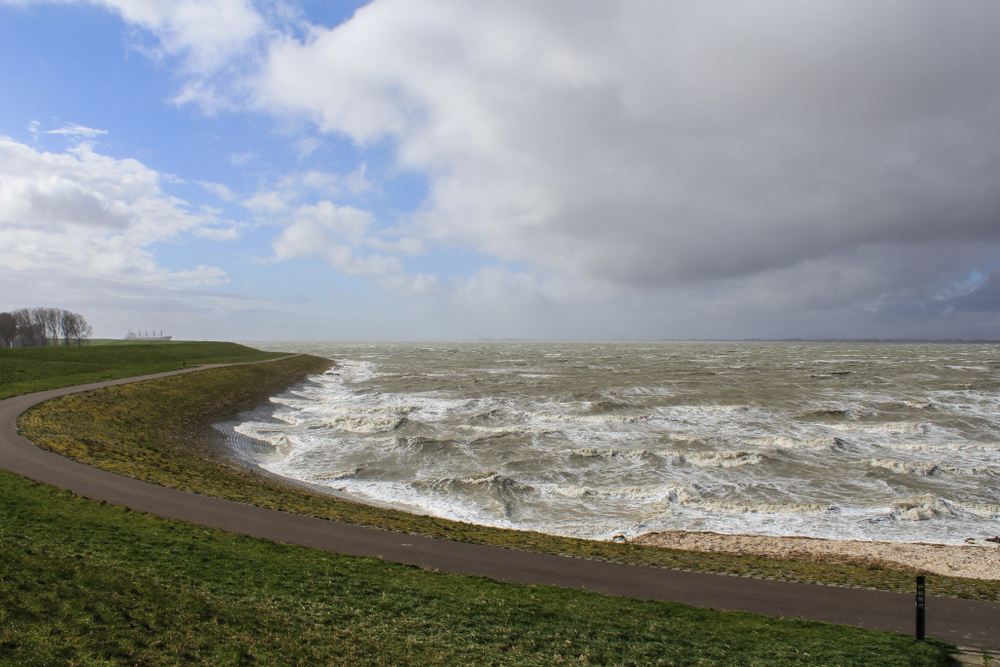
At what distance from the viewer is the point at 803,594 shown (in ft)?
40.3

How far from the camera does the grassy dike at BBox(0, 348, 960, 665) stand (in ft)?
24.6

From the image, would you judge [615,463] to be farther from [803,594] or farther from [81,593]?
[81,593]

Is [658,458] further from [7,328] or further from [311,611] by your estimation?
[7,328]

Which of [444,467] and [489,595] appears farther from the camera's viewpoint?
[444,467]

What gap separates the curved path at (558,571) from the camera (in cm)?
1103

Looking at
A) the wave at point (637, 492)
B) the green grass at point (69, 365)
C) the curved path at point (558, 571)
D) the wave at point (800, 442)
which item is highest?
the green grass at point (69, 365)

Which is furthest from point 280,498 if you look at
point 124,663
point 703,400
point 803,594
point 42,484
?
point 703,400

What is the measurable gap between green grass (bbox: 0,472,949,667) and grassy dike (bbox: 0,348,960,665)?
1.4 inches

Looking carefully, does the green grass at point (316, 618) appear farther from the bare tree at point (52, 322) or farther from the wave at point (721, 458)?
the bare tree at point (52, 322)

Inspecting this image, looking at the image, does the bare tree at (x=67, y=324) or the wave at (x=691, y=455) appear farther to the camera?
the bare tree at (x=67, y=324)

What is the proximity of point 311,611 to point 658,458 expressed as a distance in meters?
23.9

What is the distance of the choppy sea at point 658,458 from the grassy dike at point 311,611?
6.91m

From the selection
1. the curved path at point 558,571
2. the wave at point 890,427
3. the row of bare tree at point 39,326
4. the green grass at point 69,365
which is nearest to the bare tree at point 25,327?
the row of bare tree at point 39,326

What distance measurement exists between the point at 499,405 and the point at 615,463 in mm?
20197
